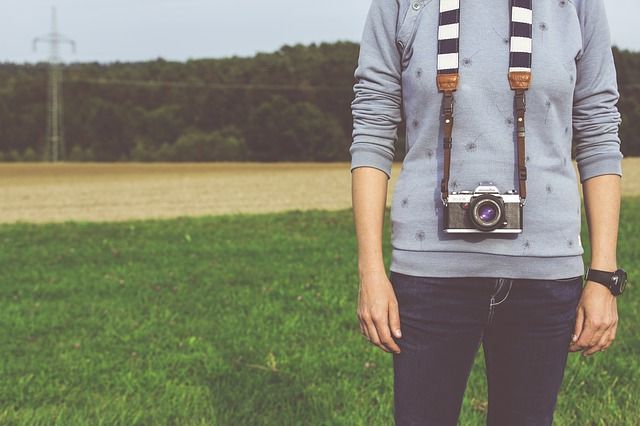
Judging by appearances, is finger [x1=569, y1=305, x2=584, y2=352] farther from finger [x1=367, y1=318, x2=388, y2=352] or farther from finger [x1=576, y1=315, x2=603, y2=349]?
finger [x1=367, y1=318, x2=388, y2=352]

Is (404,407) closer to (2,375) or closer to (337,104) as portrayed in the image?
(2,375)

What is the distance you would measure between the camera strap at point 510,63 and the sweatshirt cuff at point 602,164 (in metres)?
0.25

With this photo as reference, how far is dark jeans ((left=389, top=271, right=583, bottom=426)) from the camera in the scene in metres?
1.53

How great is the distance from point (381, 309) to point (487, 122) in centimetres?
43

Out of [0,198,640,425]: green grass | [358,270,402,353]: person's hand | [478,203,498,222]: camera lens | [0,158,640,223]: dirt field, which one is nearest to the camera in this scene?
[478,203,498,222]: camera lens

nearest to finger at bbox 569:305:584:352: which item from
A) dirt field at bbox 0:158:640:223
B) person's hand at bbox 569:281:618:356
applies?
person's hand at bbox 569:281:618:356

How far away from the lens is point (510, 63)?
1.50 meters

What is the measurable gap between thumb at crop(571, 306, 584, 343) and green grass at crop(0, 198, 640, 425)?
182 centimetres

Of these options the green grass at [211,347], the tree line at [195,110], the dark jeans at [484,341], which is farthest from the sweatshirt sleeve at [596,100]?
the tree line at [195,110]

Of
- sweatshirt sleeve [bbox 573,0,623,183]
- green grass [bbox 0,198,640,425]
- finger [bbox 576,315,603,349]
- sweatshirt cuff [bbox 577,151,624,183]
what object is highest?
sweatshirt sleeve [bbox 573,0,623,183]

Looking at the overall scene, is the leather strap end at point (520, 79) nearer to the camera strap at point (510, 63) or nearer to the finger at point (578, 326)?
the camera strap at point (510, 63)

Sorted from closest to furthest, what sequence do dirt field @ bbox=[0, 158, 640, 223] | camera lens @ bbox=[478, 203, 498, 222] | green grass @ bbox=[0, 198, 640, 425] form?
1. camera lens @ bbox=[478, 203, 498, 222]
2. green grass @ bbox=[0, 198, 640, 425]
3. dirt field @ bbox=[0, 158, 640, 223]

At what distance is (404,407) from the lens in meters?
1.67

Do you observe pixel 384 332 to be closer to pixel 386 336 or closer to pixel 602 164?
pixel 386 336
